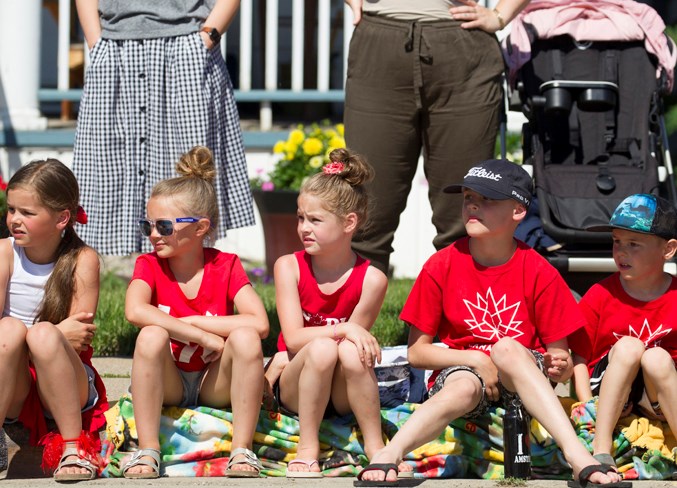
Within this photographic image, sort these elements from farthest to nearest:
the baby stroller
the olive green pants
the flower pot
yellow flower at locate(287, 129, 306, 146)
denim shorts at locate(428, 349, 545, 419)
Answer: yellow flower at locate(287, 129, 306, 146), the flower pot, the baby stroller, the olive green pants, denim shorts at locate(428, 349, 545, 419)

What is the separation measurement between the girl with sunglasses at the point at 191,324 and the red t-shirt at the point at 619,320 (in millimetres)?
1190

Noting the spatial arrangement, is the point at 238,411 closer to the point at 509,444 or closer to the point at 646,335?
the point at 509,444

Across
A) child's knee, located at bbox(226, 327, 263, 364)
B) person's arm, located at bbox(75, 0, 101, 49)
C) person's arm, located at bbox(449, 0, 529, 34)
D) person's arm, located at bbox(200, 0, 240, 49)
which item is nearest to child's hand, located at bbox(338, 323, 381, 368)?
child's knee, located at bbox(226, 327, 263, 364)

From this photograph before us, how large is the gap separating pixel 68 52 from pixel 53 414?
4990 mm

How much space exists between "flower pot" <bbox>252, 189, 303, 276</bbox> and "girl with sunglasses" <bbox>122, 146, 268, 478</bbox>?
2940mm

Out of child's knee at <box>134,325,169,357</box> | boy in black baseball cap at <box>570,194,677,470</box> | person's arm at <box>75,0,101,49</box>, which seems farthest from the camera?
person's arm at <box>75,0,101,49</box>

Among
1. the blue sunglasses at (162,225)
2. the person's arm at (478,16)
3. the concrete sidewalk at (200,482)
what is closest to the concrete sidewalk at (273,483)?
the concrete sidewalk at (200,482)

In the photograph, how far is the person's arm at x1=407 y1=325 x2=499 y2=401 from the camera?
4121 mm

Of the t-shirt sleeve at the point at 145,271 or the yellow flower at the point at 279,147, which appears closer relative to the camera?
the t-shirt sleeve at the point at 145,271

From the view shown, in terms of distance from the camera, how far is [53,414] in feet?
13.5

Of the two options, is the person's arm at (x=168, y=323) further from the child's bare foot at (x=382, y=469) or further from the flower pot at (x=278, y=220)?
the flower pot at (x=278, y=220)

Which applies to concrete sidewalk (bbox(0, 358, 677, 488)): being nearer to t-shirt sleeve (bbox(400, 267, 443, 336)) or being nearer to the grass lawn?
t-shirt sleeve (bbox(400, 267, 443, 336))

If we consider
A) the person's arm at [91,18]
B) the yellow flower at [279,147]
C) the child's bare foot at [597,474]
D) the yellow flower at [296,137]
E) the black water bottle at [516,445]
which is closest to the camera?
the child's bare foot at [597,474]

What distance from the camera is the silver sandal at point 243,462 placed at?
3969mm
